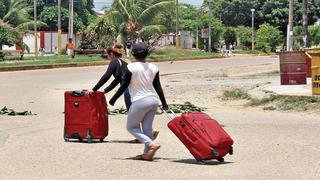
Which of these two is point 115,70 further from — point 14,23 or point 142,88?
point 14,23

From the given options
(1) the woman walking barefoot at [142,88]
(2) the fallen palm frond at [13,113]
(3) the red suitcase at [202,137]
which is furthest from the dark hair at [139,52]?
(2) the fallen palm frond at [13,113]

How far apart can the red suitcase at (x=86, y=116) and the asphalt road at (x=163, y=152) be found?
0.18m

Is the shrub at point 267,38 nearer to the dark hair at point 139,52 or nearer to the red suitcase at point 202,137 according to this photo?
the dark hair at point 139,52

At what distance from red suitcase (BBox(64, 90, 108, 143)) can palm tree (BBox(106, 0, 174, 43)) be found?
39179 mm

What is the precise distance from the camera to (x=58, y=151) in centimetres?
987

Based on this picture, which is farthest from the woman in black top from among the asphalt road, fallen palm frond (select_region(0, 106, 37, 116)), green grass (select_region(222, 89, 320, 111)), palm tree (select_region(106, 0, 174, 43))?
palm tree (select_region(106, 0, 174, 43))

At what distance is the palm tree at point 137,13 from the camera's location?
50.3 metres

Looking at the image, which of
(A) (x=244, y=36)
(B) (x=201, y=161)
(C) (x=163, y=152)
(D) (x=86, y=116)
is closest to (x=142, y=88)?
(B) (x=201, y=161)

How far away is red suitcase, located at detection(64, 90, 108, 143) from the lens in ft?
34.3

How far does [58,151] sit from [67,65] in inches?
1123

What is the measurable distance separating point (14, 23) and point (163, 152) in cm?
5209

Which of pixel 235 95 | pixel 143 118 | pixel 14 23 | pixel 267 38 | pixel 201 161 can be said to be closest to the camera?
pixel 201 161

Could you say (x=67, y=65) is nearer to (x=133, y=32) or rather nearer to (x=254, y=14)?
(x=133, y=32)

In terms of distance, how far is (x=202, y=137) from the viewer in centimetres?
860
